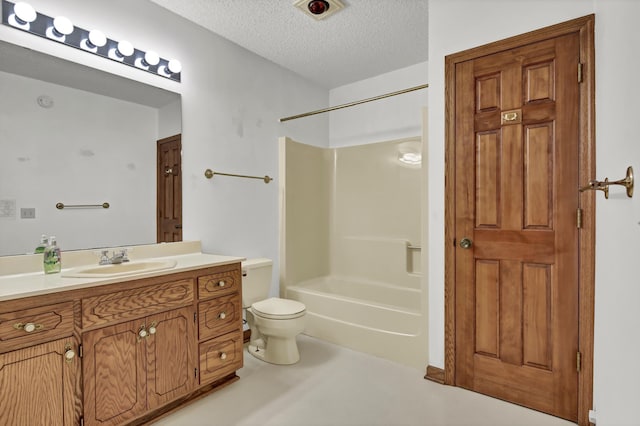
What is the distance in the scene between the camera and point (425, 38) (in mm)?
2910

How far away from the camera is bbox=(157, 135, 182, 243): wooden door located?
244 centimetres

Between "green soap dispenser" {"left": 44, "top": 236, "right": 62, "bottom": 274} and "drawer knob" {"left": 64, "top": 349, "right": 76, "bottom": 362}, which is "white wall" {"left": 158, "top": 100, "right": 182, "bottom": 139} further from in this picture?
"drawer knob" {"left": 64, "top": 349, "right": 76, "bottom": 362}

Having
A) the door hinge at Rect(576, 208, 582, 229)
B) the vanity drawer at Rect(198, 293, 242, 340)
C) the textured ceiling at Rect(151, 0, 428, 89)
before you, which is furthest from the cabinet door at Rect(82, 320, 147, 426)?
the door hinge at Rect(576, 208, 582, 229)

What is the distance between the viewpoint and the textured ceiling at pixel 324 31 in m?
2.43

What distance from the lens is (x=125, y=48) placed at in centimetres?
226

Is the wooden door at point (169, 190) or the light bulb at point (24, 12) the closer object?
the light bulb at point (24, 12)

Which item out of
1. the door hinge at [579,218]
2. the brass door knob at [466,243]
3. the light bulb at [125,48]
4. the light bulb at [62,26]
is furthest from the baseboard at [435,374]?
the light bulb at [62,26]

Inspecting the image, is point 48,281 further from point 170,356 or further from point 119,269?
point 170,356

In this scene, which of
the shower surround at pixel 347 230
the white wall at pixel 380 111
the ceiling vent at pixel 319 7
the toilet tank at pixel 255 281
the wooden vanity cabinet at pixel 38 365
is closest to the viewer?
the wooden vanity cabinet at pixel 38 365

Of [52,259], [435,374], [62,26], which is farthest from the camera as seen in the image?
[435,374]

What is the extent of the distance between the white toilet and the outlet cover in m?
1.35

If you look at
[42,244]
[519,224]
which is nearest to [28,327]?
[42,244]

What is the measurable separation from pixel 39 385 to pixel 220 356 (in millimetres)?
930

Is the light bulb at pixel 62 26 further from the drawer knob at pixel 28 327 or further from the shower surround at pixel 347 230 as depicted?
the shower surround at pixel 347 230
